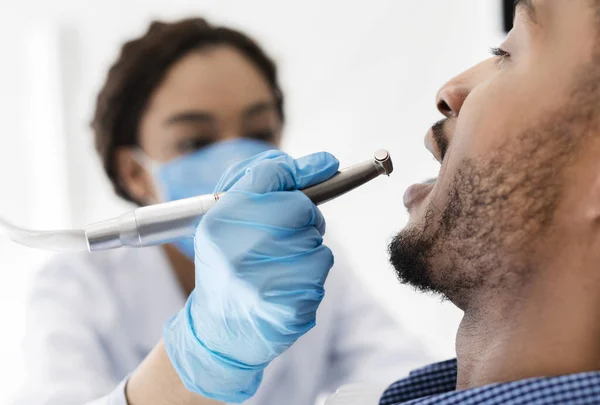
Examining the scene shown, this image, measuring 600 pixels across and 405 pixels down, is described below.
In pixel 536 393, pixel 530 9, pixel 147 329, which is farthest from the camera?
pixel 147 329

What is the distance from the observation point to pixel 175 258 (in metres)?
1.69

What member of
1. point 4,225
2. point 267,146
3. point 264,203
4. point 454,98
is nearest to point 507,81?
point 454,98

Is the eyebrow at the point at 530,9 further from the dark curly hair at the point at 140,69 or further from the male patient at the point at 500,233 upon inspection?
the dark curly hair at the point at 140,69

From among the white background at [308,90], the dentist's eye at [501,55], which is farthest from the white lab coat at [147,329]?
the dentist's eye at [501,55]

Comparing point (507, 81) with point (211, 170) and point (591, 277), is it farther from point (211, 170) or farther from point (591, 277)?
point (211, 170)

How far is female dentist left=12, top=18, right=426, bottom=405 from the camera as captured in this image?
4.86 ft

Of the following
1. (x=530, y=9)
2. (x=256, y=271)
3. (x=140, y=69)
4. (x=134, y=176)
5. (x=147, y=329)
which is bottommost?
(x=147, y=329)

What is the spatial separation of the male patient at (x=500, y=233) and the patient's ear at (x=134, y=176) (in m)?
0.86

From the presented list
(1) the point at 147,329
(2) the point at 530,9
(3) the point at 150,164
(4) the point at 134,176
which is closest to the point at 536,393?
(2) the point at 530,9

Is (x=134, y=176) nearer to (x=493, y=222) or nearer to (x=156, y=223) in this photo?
(x=156, y=223)

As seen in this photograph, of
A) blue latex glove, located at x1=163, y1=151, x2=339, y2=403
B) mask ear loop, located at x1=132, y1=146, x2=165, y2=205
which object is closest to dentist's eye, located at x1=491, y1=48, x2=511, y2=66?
blue latex glove, located at x1=163, y1=151, x2=339, y2=403

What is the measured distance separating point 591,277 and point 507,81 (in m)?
0.24

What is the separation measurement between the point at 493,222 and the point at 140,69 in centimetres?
112

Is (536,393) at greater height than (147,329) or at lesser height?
greater
